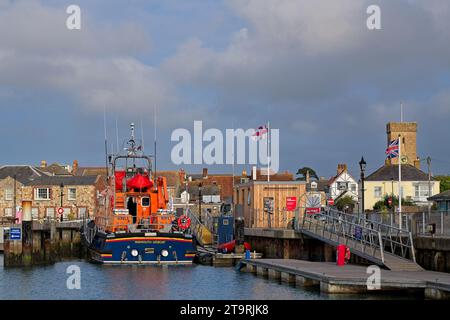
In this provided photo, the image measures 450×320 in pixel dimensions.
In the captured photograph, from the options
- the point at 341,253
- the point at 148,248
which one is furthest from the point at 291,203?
the point at 341,253

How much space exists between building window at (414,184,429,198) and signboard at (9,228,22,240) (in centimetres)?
6516

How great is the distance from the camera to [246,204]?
58.1 metres

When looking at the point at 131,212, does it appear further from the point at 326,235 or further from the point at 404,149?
the point at 404,149

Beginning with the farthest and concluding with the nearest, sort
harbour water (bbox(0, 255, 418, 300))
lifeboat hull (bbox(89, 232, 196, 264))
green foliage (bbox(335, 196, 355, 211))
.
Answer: green foliage (bbox(335, 196, 355, 211)) → lifeboat hull (bbox(89, 232, 196, 264)) → harbour water (bbox(0, 255, 418, 300))

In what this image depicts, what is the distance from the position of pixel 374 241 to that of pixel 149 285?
402 inches

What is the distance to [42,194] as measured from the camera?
333 ft

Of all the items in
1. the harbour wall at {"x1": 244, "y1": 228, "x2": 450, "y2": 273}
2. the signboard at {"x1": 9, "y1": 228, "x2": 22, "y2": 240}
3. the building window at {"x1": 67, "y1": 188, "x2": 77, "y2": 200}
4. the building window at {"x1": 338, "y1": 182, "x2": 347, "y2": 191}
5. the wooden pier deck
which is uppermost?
the building window at {"x1": 338, "y1": 182, "x2": 347, "y2": 191}

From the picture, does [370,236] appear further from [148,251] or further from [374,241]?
[148,251]

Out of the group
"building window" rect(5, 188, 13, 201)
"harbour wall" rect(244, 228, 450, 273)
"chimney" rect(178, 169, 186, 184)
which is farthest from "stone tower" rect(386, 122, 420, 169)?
"harbour wall" rect(244, 228, 450, 273)

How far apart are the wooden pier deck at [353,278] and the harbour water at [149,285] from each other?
460mm

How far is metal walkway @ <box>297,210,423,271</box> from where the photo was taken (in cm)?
3656

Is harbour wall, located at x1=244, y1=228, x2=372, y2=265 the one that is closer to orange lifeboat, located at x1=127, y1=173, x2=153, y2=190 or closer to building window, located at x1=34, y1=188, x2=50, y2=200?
orange lifeboat, located at x1=127, y1=173, x2=153, y2=190
